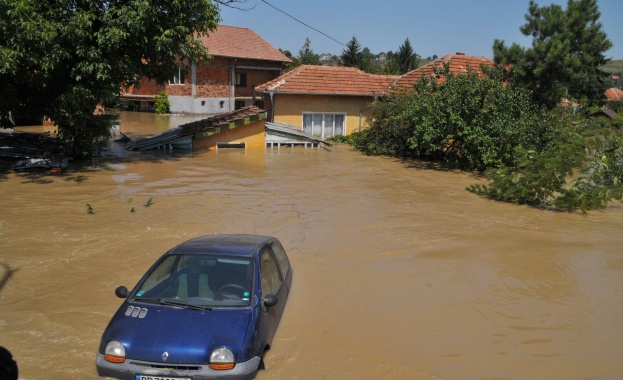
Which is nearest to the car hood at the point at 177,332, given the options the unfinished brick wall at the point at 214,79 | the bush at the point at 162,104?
the unfinished brick wall at the point at 214,79

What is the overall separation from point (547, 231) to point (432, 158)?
417 inches

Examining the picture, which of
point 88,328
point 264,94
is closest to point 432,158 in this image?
point 264,94

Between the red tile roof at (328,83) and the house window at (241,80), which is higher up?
the house window at (241,80)

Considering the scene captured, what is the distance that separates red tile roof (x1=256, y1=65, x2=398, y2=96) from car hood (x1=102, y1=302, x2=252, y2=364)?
21397mm

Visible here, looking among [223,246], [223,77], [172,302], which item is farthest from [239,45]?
[172,302]

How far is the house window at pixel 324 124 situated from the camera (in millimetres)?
27719

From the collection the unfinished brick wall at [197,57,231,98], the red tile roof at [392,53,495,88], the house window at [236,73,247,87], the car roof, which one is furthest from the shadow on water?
the house window at [236,73,247,87]

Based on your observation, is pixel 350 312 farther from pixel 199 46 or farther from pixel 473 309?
pixel 199 46

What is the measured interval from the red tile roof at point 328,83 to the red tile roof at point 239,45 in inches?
590

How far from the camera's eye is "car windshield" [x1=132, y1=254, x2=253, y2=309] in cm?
581

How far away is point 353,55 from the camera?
164 feet

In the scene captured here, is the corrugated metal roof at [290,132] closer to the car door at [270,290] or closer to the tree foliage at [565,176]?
the tree foliage at [565,176]

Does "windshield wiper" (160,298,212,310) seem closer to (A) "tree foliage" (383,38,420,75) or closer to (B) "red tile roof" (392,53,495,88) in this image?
(B) "red tile roof" (392,53,495,88)

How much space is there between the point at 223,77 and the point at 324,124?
56.4ft
